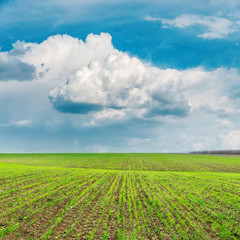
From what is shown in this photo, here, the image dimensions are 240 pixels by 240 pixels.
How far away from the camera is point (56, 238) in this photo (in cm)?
1270

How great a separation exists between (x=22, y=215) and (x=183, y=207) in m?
12.6

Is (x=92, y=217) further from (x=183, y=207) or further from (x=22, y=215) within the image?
(x=183, y=207)

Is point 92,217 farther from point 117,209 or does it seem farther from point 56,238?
point 56,238

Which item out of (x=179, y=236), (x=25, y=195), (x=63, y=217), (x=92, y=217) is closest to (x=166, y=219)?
(x=179, y=236)

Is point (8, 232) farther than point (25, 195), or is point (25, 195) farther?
point (25, 195)

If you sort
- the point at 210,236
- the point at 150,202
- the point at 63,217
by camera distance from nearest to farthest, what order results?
the point at 210,236 → the point at 63,217 → the point at 150,202

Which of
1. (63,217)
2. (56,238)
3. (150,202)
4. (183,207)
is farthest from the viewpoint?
(150,202)

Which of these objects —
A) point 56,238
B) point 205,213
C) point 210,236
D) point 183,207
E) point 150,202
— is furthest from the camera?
point 150,202

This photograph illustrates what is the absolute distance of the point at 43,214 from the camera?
16578 millimetres

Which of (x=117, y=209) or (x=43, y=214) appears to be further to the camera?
(x=117, y=209)

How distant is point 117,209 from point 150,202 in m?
3.81

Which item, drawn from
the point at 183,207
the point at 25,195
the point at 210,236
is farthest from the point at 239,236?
the point at 25,195

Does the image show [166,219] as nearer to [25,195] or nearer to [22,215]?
[22,215]

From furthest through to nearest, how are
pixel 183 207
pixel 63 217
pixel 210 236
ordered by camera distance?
pixel 183 207
pixel 63 217
pixel 210 236
